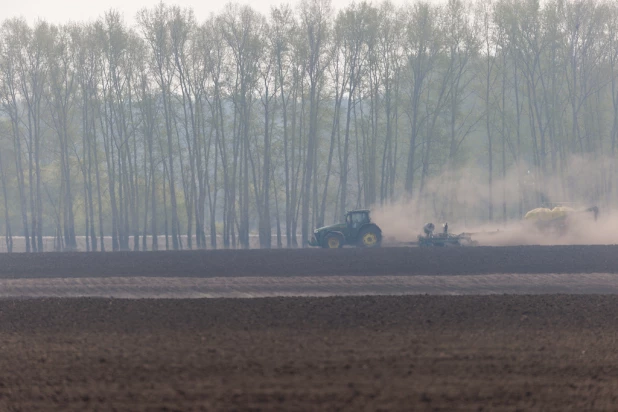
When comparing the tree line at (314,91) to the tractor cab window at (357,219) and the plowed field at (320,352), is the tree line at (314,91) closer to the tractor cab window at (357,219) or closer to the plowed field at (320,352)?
the tractor cab window at (357,219)

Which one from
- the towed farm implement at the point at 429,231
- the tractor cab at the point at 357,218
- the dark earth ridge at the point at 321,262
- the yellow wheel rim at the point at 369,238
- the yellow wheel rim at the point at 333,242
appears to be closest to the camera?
the dark earth ridge at the point at 321,262

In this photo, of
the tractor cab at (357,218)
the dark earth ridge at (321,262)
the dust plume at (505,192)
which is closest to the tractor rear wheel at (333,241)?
the tractor cab at (357,218)

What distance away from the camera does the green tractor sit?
41281mm

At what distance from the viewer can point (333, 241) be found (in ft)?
136

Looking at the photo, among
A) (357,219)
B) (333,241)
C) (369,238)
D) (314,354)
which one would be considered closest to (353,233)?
(357,219)

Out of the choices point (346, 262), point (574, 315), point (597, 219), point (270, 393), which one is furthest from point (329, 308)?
point (597, 219)

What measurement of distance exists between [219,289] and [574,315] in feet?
37.5

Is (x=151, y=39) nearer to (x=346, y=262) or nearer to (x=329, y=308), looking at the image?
(x=346, y=262)

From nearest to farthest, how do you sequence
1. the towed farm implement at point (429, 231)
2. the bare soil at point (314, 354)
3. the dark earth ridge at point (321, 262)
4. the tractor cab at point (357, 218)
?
1. the bare soil at point (314, 354)
2. the dark earth ridge at point (321, 262)
3. the towed farm implement at point (429, 231)
4. the tractor cab at point (357, 218)

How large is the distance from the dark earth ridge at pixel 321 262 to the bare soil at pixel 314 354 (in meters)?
8.79

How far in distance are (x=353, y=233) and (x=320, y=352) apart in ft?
90.1

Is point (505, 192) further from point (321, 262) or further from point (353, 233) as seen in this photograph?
point (321, 262)

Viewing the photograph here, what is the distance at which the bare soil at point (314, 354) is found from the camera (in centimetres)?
1124

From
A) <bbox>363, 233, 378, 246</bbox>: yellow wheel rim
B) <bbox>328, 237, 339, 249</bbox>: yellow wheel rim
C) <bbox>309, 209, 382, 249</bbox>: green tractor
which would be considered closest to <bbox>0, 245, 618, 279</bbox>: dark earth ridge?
<bbox>328, 237, 339, 249</bbox>: yellow wheel rim
